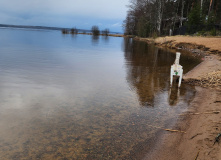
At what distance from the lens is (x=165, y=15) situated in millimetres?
43375

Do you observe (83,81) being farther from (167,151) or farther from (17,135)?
(167,151)

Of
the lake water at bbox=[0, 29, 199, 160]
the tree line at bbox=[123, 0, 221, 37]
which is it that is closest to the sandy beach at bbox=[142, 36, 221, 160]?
the lake water at bbox=[0, 29, 199, 160]

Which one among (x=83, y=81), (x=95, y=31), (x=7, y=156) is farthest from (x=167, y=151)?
(x=95, y=31)

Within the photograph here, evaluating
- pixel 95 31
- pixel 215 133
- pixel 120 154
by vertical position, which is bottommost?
pixel 120 154

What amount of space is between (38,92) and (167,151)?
4.29m

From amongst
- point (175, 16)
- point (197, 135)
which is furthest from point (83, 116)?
point (175, 16)

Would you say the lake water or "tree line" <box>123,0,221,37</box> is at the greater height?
"tree line" <box>123,0,221,37</box>

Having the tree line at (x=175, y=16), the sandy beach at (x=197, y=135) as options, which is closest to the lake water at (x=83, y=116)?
the sandy beach at (x=197, y=135)

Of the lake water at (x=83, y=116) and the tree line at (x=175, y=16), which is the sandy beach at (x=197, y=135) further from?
the tree line at (x=175, y=16)

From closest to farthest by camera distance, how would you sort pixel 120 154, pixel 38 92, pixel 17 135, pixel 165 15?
pixel 120 154, pixel 17 135, pixel 38 92, pixel 165 15

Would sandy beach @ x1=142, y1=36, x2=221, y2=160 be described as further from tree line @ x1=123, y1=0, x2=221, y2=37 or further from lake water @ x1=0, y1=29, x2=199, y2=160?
tree line @ x1=123, y1=0, x2=221, y2=37

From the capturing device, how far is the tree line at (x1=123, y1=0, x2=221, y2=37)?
32.1 m

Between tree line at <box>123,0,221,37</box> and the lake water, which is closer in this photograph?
the lake water

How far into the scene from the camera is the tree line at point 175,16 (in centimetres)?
3213
